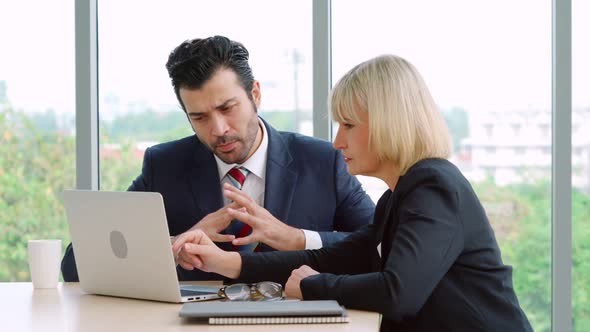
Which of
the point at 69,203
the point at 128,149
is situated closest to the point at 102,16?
the point at 128,149

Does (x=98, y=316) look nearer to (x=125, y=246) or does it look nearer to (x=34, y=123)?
(x=125, y=246)

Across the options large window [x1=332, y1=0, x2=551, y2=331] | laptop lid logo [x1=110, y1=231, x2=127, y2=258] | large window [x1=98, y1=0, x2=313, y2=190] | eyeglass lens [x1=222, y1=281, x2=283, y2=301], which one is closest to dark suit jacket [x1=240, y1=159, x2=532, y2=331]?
eyeglass lens [x1=222, y1=281, x2=283, y2=301]

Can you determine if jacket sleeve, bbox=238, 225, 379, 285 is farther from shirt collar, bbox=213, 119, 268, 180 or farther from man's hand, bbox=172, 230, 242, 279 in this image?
shirt collar, bbox=213, 119, 268, 180

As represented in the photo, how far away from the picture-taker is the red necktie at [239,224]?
297 cm

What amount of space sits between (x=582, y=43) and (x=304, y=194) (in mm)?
1501

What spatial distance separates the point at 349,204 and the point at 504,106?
106cm

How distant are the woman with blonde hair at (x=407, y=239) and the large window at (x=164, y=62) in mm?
1583

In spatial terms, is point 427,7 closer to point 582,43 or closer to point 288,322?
point 582,43

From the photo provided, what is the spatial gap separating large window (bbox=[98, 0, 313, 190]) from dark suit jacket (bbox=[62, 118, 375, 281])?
82 cm

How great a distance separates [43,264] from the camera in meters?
2.64

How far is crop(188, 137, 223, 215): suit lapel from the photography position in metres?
3.05

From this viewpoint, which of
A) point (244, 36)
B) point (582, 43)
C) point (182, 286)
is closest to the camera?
point (182, 286)

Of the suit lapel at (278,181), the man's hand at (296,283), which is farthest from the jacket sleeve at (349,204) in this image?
the man's hand at (296,283)

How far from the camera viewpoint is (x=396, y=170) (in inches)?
93.3
